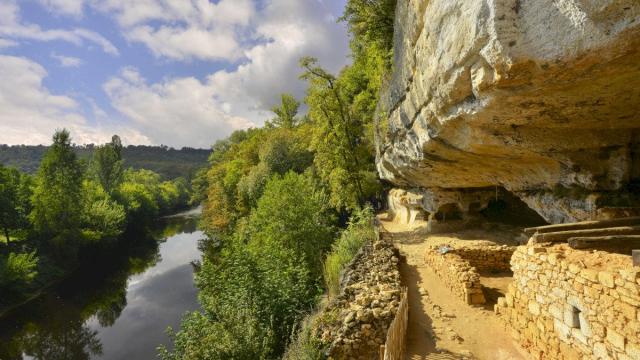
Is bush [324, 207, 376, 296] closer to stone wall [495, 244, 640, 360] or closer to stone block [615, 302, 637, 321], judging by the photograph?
stone wall [495, 244, 640, 360]

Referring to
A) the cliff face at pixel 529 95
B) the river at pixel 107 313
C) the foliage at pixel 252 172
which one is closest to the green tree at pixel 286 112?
the foliage at pixel 252 172

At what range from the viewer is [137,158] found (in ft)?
500

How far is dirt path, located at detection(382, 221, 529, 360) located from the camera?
5922 millimetres

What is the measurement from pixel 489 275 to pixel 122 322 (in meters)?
18.1

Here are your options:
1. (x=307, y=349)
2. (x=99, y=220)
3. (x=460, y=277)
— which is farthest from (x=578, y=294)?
(x=99, y=220)

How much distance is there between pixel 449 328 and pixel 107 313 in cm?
1952

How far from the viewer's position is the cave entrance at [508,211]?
14.3 metres

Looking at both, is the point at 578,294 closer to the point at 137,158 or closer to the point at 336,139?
the point at 336,139

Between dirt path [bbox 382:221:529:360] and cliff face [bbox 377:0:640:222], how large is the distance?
309 cm

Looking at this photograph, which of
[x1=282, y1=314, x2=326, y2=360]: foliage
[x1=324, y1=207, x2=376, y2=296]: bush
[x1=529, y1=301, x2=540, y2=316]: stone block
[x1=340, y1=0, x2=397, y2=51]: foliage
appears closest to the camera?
[x1=529, y1=301, x2=540, y2=316]: stone block

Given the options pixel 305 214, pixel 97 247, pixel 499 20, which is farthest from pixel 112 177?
pixel 499 20

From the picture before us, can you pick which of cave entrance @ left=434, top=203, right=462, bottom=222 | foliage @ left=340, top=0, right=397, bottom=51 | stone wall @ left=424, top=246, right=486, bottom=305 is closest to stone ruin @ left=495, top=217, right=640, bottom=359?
stone wall @ left=424, top=246, right=486, bottom=305

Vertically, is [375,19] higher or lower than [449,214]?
higher

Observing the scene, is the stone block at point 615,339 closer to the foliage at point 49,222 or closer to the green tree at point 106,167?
the foliage at point 49,222
